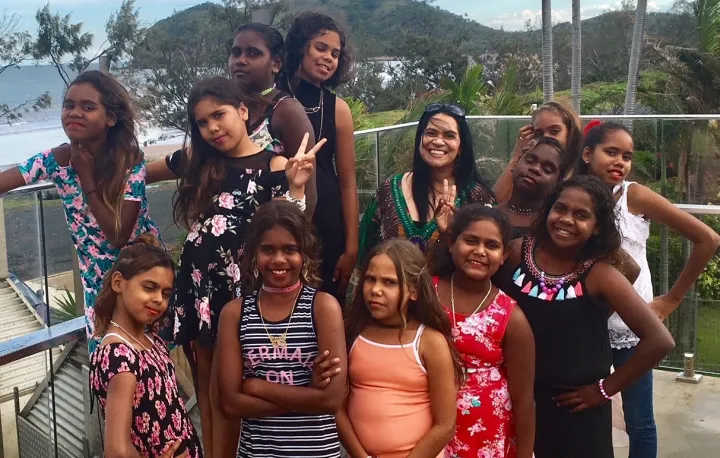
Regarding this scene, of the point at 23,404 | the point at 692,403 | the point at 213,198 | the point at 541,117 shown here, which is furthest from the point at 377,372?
the point at 692,403

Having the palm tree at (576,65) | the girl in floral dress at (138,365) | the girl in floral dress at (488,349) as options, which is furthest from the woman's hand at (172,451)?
the palm tree at (576,65)

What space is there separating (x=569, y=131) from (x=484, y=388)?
138cm

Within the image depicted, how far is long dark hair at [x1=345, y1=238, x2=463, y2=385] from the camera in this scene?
7.41ft

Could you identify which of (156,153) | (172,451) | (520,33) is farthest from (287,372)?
(520,33)

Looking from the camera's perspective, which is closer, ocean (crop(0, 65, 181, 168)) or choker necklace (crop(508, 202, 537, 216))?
choker necklace (crop(508, 202, 537, 216))

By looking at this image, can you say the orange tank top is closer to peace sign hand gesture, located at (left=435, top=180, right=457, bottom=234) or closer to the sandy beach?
peace sign hand gesture, located at (left=435, top=180, right=457, bottom=234)

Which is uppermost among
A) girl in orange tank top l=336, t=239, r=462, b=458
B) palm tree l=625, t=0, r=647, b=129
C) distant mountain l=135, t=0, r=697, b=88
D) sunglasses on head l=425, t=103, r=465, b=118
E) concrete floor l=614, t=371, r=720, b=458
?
distant mountain l=135, t=0, r=697, b=88

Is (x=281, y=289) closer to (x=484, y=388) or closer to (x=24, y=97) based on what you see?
(x=484, y=388)

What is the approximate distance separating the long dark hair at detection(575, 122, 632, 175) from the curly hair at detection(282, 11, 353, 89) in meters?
1.04

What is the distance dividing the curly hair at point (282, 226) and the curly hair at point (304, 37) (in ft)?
2.61

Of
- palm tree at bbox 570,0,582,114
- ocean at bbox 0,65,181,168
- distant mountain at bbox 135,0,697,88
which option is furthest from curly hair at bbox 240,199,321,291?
ocean at bbox 0,65,181,168

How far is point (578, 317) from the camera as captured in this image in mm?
2324

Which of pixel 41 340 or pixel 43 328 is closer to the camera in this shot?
pixel 41 340

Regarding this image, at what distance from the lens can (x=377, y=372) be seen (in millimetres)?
2238
